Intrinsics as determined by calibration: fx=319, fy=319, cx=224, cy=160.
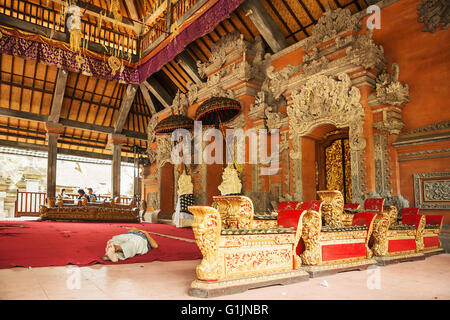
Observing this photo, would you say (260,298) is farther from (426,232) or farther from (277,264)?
(426,232)

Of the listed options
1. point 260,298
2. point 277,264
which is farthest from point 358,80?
point 260,298

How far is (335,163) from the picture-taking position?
733 cm

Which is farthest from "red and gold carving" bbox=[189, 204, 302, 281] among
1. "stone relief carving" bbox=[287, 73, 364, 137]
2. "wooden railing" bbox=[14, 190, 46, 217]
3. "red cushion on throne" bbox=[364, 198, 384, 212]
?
"wooden railing" bbox=[14, 190, 46, 217]

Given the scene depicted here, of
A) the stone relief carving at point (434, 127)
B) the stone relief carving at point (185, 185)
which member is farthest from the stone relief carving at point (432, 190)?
the stone relief carving at point (185, 185)

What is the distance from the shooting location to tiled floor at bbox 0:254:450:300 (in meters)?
2.17

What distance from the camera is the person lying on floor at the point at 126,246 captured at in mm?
3602

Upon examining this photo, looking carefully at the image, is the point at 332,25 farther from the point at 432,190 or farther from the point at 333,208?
the point at 333,208

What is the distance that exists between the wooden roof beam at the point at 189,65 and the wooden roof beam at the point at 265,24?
3.04m

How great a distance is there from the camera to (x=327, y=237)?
310cm

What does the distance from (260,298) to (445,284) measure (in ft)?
5.29

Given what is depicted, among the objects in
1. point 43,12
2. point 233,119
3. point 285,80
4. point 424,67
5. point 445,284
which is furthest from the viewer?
point 43,12

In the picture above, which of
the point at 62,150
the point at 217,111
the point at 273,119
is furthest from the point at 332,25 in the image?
the point at 62,150

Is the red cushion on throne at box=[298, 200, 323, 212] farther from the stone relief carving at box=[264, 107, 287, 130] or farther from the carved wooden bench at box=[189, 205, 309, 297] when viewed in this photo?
the stone relief carving at box=[264, 107, 287, 130]

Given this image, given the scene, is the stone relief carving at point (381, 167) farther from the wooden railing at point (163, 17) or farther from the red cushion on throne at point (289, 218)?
the wooden railing at point (163, 17)
